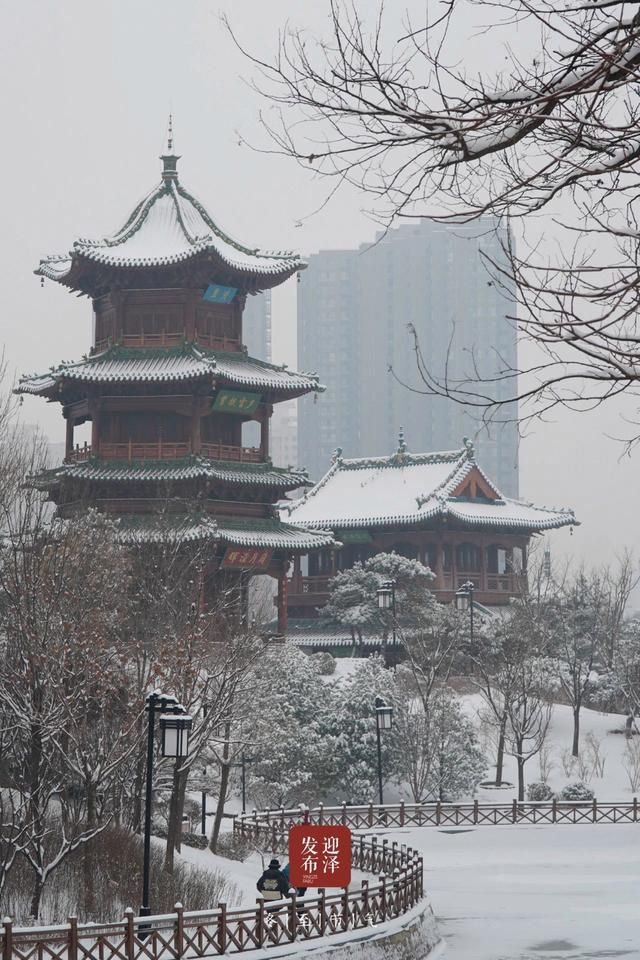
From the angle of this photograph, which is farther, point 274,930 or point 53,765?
point 53,765

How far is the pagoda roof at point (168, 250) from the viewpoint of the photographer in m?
45.8

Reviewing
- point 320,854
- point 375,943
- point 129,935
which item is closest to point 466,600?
point 375,943

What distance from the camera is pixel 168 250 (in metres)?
46.8

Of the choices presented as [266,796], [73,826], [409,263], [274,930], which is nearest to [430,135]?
[274,930]

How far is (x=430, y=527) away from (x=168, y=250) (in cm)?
1669

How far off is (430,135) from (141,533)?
34984mm

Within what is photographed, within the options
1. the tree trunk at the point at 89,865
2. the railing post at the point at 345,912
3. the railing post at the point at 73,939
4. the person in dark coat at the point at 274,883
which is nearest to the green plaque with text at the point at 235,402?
the tree trunk at the point at 89,865

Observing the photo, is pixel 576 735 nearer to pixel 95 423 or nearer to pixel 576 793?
pixel 576 793

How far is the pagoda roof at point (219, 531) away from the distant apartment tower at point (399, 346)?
119m

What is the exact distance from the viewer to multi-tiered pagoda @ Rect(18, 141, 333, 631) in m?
45.3

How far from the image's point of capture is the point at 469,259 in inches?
6826

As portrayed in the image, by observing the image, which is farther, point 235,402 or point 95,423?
point 235,402

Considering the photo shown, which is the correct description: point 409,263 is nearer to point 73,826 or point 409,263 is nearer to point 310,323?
point 310,323

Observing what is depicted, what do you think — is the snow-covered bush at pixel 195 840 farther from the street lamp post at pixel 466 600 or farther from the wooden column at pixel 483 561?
the wooden column at pixel 483 561
